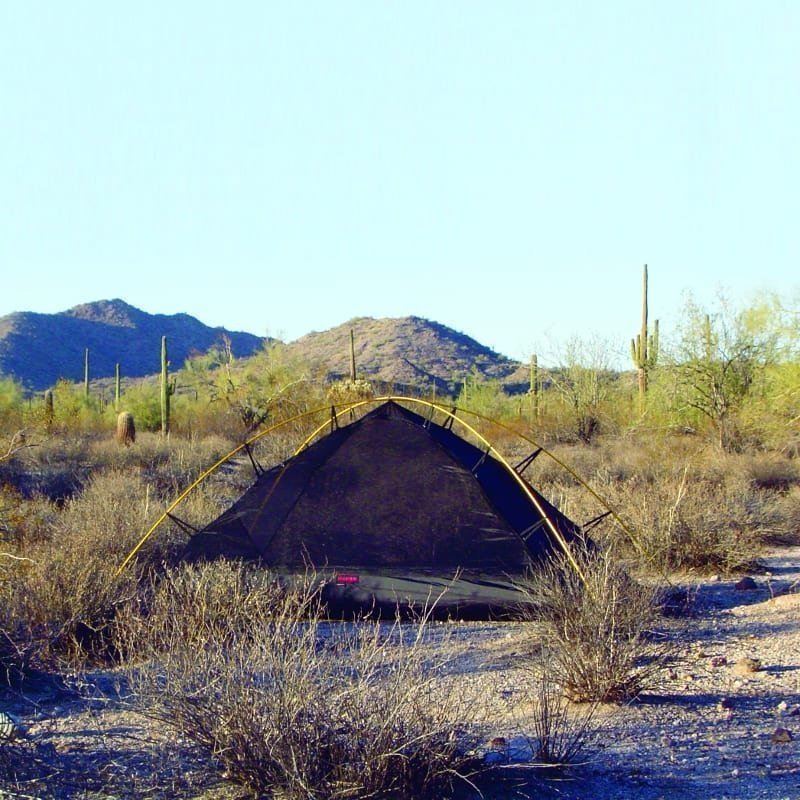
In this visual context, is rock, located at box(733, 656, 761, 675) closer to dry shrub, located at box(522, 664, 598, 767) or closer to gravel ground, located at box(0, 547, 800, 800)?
gravel ground, located at box(0, 547, 800, 800)

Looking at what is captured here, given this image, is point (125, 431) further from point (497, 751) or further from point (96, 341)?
point (96, 341)

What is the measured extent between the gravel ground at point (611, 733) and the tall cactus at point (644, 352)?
18331mm

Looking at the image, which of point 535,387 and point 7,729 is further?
point 535,387

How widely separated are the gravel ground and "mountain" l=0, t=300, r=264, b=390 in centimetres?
6110

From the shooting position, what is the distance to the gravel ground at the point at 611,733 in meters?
4.68

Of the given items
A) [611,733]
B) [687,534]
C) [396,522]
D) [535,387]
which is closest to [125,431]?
[535,387]

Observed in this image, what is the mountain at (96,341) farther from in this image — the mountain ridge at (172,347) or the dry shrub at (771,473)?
the dry shrub at (771,473)

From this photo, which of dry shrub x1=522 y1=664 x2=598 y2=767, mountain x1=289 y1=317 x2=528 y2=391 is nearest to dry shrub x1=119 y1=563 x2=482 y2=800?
dry shrub x1=522 y1=664 x2=598 y2=767

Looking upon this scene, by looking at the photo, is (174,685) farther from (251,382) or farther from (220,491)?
(251,382)

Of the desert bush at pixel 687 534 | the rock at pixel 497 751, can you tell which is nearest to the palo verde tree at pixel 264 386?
the desert bush at pixel 687 534

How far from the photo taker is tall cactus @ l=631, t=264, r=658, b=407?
87.4ft

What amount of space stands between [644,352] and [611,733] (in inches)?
870

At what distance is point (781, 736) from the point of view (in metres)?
5.77

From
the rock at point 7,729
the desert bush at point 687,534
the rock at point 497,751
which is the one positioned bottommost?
the rock at point 497,751
